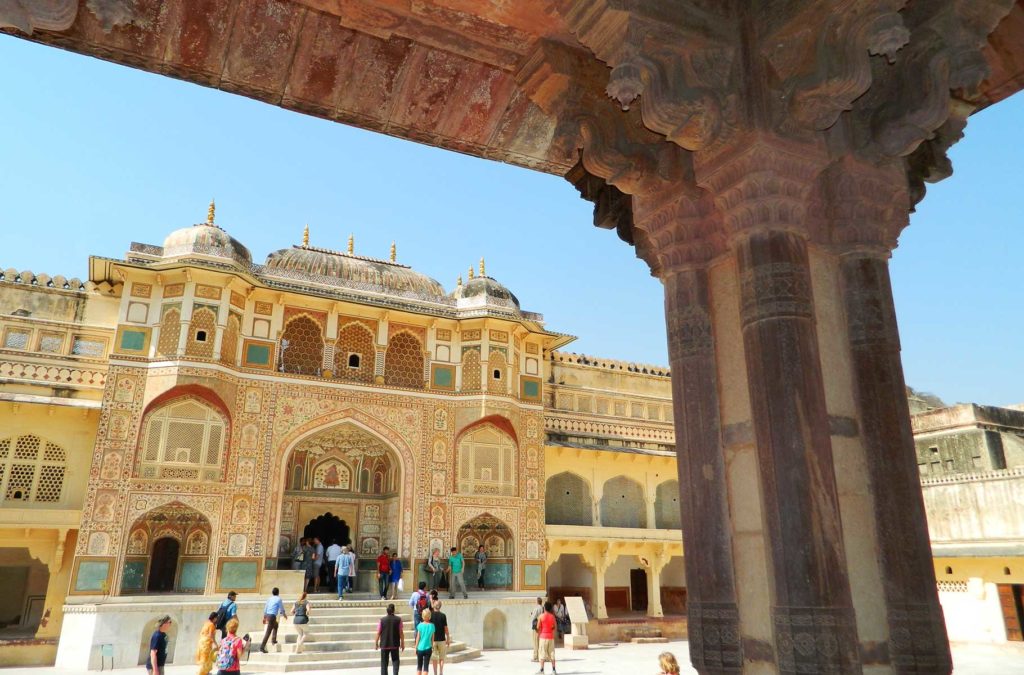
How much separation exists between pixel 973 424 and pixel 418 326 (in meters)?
18.2

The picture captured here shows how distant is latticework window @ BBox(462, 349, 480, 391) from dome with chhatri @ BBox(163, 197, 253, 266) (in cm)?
629

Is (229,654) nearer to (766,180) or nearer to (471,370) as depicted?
(766,180)

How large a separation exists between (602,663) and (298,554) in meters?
7.85

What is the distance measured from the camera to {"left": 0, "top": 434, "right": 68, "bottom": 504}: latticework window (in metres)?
16.1

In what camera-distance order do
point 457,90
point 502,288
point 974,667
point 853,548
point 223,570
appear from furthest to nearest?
1. point 502,288
2. point 223,570
3. point 974,667
4. point 457,90
5. point 853,548

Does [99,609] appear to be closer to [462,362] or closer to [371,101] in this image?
[462,362]

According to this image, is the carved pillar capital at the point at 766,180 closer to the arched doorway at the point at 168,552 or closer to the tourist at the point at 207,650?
the tourist at the point at 207,650

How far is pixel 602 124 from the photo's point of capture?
346 cm

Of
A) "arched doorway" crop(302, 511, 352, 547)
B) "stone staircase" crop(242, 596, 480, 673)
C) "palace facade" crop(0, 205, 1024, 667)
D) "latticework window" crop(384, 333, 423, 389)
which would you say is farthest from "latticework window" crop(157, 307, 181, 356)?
"stone staircase" crop(242, 596, 480, 673)

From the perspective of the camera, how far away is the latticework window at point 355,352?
62.7 ft

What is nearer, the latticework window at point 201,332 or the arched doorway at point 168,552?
the arched doorway at point 168,552

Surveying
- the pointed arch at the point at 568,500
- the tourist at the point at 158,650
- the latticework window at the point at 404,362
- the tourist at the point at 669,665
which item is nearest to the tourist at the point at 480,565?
the pointed arch at the point at 568,500

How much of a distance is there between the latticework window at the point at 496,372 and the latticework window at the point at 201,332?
7137 millimetres

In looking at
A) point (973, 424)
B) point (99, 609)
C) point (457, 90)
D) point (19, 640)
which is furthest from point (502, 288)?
point (457, 90)
